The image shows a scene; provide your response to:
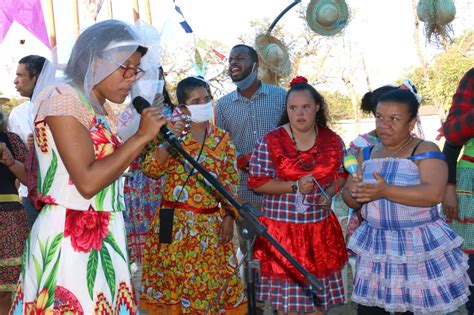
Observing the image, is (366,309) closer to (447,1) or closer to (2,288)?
(2,288)

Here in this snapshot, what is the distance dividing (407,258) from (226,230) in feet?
4.12

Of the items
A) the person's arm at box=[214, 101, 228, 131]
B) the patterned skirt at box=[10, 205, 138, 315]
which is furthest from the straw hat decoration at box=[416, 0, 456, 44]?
the patterned skirt at box=[10, 205, 138, 315]

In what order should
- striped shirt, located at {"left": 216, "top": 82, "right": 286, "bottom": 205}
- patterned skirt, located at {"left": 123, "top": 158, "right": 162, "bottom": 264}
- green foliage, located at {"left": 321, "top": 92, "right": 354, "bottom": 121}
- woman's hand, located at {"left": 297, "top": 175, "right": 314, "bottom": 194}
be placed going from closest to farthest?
woman's hand, located at {"left": 297, "top": 175, "right": 314, "bottom": 194}
patterned skirt, located at {"left": 123, "top": 158, "right": 162, "bottom": 264}
striped shirt, located at {"left": 216, "top": 82, "right": 286, "bottom": 205}
green foliage, located at {"left": 321, "top": 92, "right": 354, "bottom": 121}

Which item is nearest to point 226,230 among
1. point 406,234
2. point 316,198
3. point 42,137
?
point 316,198

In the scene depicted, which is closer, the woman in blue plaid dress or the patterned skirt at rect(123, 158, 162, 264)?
the woman in blue plaid dress

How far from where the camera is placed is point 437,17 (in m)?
6.61

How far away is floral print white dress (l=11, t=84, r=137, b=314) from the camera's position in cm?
231

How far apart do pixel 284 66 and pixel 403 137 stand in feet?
12.3

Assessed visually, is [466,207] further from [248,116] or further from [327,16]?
[327,16]

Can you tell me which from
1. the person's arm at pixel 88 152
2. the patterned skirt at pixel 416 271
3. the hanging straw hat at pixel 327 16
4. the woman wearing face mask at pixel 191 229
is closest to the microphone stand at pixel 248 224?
the person's arm at pixel 88 152

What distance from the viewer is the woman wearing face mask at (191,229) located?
3.98 m

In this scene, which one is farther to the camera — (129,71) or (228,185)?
(228,185)

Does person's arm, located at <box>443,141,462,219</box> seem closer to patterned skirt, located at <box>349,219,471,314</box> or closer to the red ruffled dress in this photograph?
patterned skirt, located at <box>349,219,471,314</box>

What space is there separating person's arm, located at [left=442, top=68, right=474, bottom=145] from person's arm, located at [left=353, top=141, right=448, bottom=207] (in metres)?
0.22
